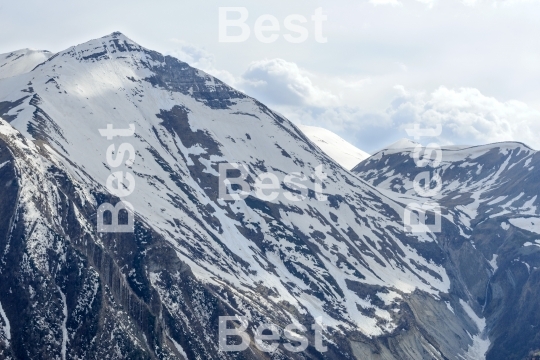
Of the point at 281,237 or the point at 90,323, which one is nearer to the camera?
the point at 90,323

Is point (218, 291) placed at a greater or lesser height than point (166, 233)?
lesser

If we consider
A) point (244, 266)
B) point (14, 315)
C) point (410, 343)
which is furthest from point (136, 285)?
point (410, 343)

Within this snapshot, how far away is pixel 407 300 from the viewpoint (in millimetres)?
196875

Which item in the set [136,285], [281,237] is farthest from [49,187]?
[281,237]

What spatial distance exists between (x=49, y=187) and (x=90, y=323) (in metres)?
27.9

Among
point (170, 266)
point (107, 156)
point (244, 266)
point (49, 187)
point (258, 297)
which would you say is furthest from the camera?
point (107, 156)

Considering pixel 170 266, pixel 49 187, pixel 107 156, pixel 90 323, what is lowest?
pixel 90 323

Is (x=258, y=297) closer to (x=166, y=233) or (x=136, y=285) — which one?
(x=166, y=233)

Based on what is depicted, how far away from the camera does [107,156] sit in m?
184

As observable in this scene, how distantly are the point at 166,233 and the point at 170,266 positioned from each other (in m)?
19.8

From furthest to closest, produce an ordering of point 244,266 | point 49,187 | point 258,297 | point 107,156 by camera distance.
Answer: point 107,156 < point 244,266 < point 258,297 < point 49,187

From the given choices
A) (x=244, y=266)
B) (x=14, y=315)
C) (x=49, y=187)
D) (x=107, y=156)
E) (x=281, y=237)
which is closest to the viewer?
(x=14, y=315)

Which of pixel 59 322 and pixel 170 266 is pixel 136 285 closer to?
pixel 170 266

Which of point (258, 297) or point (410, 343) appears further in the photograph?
point (410, 343)
